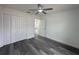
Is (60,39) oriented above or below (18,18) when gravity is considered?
below

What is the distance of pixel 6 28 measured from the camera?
4.25 meters

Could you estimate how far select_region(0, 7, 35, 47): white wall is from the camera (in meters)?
4.06

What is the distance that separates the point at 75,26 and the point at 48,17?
274 centimetres

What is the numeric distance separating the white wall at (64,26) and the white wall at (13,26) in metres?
1.62

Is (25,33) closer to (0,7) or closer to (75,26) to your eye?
(0,7)

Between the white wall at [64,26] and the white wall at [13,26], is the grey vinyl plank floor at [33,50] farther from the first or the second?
the white wall at [64,26]

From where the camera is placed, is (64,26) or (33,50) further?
(64,26)

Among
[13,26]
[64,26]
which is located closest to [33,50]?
[13,26]

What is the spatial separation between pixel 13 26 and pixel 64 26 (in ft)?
9.89

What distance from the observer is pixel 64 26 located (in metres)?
4.64

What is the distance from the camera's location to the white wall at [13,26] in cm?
406

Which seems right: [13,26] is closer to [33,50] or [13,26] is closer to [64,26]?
[33,50]

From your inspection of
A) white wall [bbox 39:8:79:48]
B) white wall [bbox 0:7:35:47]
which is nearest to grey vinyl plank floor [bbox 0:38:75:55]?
white wall [bbox 0:7:35:47]
